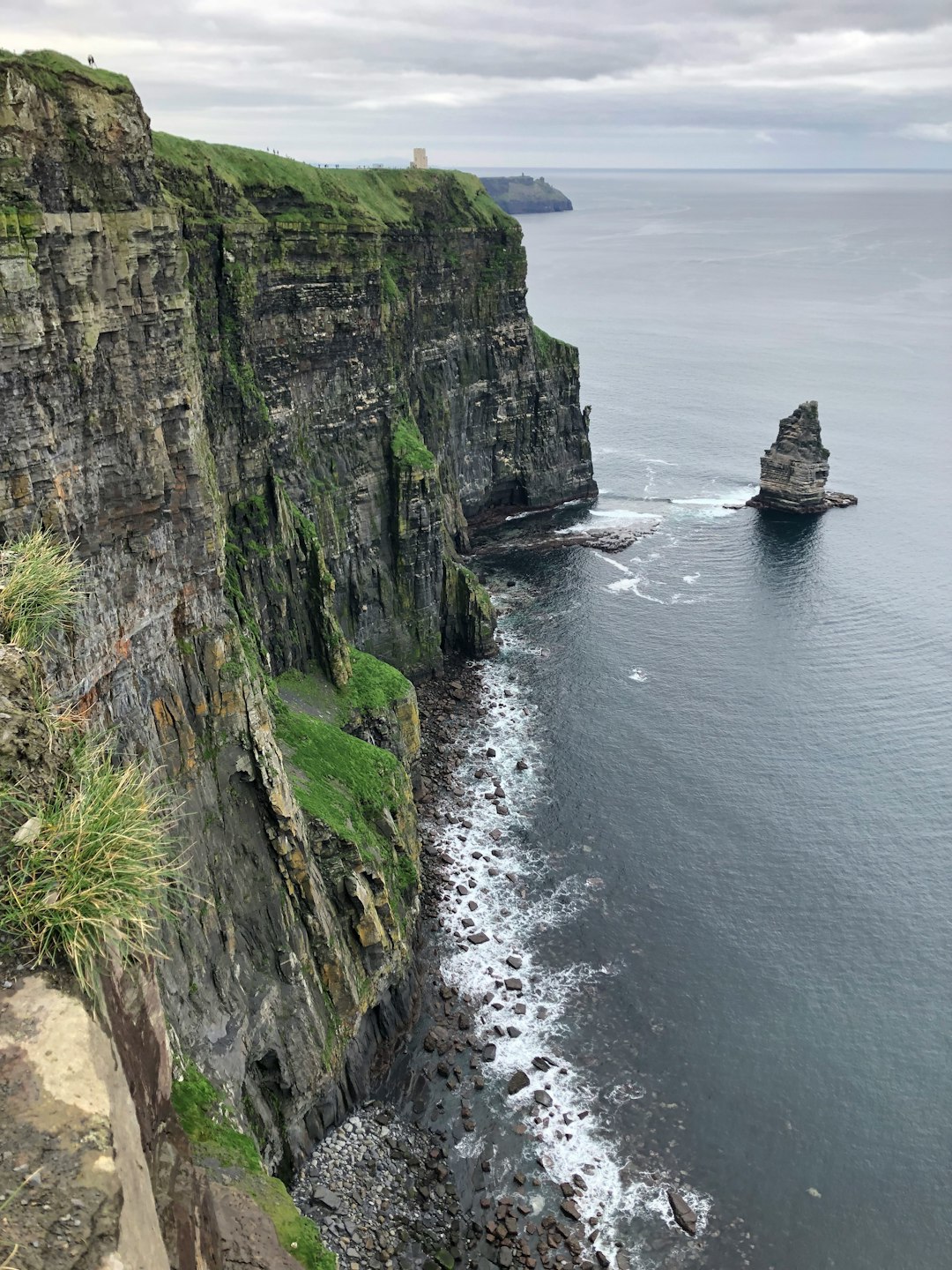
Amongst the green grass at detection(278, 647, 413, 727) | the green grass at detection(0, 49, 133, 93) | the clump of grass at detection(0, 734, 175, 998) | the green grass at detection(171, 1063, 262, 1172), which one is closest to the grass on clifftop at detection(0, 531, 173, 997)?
the clump of grass at detection(0, 734, 175, 998)

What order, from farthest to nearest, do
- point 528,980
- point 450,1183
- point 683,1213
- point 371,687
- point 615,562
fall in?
point 615,562
point 371,687
point 528,980
point 450,1183
point 683,1213

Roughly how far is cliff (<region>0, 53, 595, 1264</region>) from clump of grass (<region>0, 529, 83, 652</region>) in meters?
3.24

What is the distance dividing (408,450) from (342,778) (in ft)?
115

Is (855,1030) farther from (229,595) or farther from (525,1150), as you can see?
(229,595)

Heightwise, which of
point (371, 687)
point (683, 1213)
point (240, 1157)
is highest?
point (371, 687)

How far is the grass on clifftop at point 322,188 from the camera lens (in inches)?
2094

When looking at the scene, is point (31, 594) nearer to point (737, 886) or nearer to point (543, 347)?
point (737, 886)

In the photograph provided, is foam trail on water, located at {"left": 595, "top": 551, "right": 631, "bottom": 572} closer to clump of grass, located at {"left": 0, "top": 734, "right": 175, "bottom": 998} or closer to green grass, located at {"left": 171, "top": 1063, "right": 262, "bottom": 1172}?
green grass, located at {"left": 171, "top": 1063, "right": 262, "bottom": 1172}

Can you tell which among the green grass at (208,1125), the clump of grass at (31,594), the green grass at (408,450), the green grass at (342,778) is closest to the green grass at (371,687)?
the green grass at (342,778)

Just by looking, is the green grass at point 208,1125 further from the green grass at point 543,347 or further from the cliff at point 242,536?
the green grass at point 543,347

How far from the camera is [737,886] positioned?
190 ft

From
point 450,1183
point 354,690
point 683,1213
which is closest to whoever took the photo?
point 683,1213

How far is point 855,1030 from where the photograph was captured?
48812mm

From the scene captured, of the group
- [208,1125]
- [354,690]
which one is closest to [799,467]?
[354,690]
